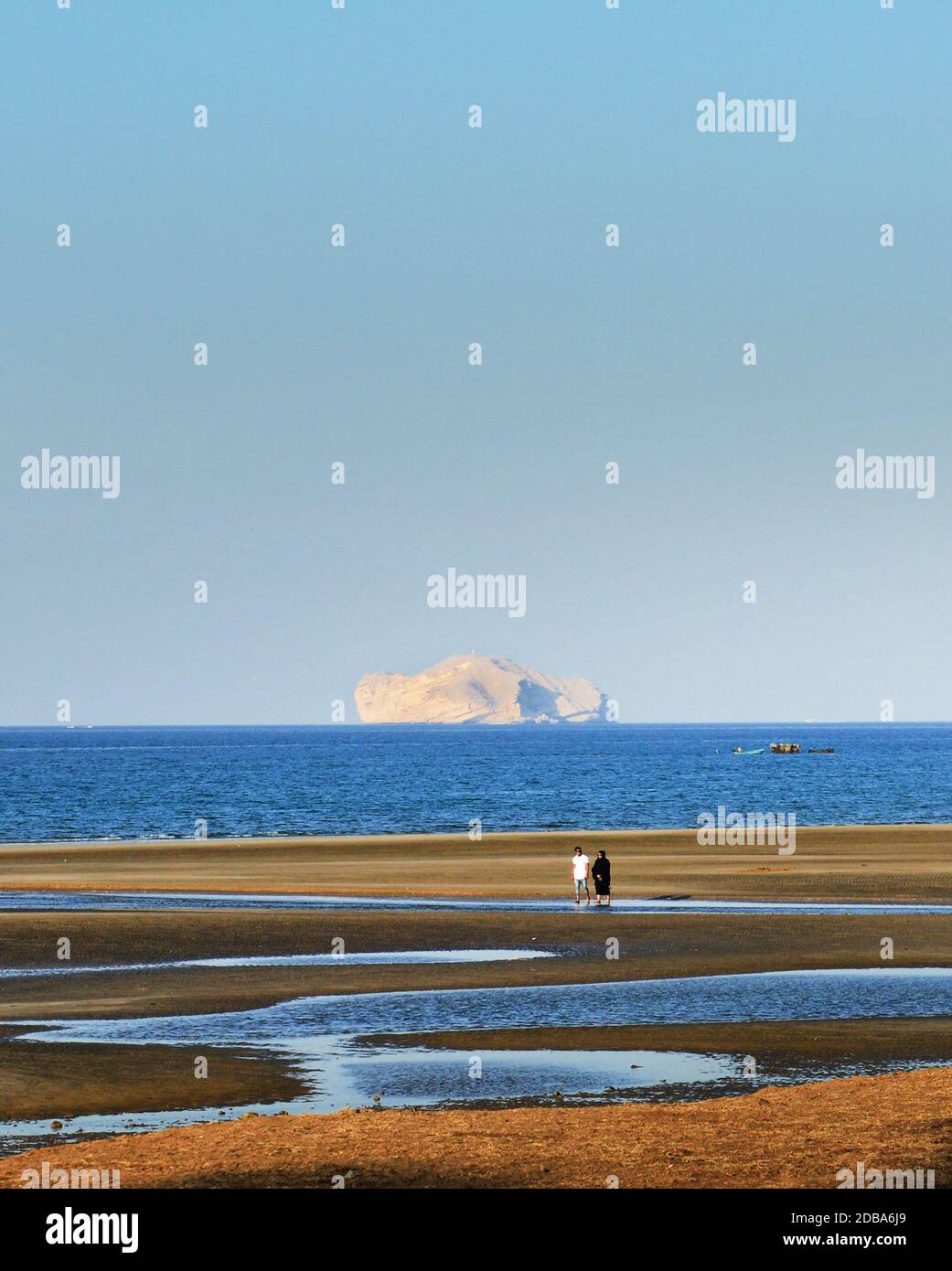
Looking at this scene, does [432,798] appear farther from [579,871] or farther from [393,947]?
[393,947]

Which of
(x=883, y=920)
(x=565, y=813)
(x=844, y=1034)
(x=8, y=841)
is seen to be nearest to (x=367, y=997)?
(x=844, y=1034)

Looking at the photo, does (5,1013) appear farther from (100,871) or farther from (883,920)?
(100,871)

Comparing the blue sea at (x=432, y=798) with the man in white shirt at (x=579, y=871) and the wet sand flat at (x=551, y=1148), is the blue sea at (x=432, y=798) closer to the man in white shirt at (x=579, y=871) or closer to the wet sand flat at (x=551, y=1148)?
the man in white shirt at (x=579, y=871)

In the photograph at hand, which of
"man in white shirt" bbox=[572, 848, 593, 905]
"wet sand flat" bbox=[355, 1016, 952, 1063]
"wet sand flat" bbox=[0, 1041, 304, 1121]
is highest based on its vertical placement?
"man in white shirt" bbox=[572, 848, 593, 905]

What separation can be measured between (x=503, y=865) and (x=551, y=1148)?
4566 cm

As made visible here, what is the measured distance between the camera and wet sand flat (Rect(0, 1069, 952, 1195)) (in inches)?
530

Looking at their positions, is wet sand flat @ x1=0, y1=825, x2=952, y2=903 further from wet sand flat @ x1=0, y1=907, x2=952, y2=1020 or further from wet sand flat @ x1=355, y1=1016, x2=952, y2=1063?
wet sand flat @ x1=355, y1=1016, x2=952, y2=1063

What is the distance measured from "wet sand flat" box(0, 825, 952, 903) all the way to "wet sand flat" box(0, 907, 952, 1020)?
7.96 metres

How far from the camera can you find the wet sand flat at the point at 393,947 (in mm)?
27688

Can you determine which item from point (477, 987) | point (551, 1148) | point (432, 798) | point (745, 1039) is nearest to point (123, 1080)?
point (551, 1148)

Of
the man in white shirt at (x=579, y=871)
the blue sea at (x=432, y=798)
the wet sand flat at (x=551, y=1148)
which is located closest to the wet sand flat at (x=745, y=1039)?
the wet sand flat at (x=551, y=1148)

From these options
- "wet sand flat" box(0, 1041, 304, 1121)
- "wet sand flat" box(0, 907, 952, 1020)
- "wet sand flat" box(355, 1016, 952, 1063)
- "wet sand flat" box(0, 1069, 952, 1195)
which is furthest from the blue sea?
"wet sand flat" box(0, 1069, 952, 1195)

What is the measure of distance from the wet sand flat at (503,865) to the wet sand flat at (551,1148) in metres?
30.7

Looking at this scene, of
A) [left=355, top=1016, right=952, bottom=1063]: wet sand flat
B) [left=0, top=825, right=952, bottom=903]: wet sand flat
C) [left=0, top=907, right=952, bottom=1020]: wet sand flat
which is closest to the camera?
[left=355, top=1016, right=952, bottom=1063]: wet sand flat
